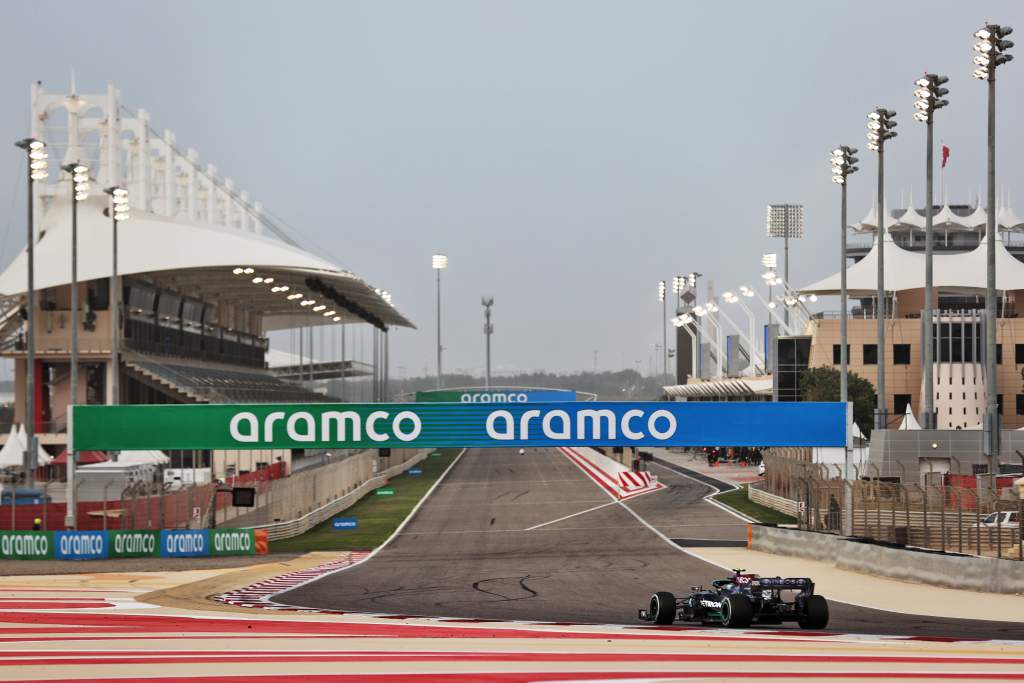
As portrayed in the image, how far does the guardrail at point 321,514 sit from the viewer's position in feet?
140

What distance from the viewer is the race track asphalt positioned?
23.3 m

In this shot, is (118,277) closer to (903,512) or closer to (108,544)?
(108,544)

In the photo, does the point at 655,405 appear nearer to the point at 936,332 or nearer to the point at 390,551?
the point at 390,551

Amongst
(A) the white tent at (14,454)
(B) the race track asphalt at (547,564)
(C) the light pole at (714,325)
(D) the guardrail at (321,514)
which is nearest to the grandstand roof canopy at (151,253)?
(D) the guardrail at (321,514)

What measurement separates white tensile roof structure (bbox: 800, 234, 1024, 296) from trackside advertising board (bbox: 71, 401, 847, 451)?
60.0 meters

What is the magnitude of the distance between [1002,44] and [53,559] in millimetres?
31876

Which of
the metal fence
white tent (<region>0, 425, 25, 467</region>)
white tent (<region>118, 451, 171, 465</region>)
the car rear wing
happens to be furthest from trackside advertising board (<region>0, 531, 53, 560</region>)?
the car rear wing

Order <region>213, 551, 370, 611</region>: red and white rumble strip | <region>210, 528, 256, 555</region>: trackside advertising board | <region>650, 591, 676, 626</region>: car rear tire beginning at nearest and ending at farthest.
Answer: <region>650, 591, 676, 626</region>: car rear tire < <region>213, 551, 370, 611</region>: red and white rumble strip < <region>210, 528, 256, 555</region>: trackside advertising board

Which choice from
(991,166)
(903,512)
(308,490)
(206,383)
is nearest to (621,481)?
(308,490)

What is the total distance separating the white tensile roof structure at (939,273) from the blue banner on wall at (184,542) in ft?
206

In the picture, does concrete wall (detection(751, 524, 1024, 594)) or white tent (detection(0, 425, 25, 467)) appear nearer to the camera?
concrete wall (detection(751, 524, 1024, 594))

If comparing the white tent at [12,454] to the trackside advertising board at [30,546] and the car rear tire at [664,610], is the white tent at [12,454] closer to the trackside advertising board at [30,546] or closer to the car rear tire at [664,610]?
the trackside advertising board at [30,546]


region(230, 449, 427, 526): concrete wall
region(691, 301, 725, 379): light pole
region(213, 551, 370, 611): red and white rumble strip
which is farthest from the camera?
region(691, 301, 725, 379): light pole

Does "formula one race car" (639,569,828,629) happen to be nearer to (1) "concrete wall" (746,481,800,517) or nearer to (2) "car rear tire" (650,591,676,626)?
(2) "car rear tire" (650,591,676,626)
